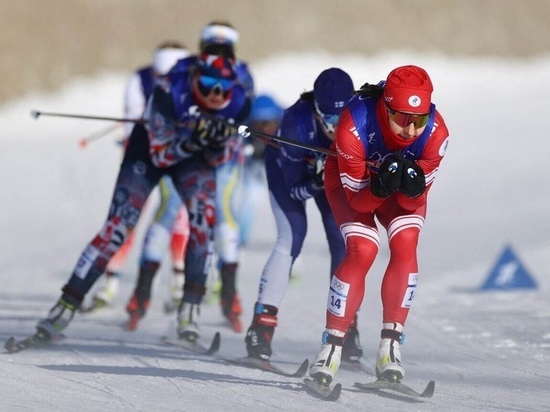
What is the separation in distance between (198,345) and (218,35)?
2613 mm

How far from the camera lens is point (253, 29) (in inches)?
1687

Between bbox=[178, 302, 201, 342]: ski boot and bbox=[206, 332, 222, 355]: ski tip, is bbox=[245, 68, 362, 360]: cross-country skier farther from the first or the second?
bbox=[178, 302, 201, 342]: ski boot

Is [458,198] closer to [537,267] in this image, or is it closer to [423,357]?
[537,267]

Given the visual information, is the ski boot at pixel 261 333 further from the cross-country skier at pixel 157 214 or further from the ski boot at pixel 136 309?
the cross-country skier at pixel 157 214

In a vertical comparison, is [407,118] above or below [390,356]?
Answer: above

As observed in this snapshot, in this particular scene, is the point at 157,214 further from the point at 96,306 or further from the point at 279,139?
the point at 279,139

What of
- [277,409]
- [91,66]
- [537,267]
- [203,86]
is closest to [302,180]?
[203,86]

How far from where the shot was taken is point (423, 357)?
853cm

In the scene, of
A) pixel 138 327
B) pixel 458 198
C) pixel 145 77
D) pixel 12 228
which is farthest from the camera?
pixel 458 198

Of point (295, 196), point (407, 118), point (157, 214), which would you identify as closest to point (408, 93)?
point (407, 118)

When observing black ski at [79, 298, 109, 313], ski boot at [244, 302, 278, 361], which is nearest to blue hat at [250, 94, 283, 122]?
black ski at [79, 298, 109, 313]

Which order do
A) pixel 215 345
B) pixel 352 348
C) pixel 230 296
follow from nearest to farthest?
1. pixel 352 348
2. pixel 215 345
3. pixel 230 296

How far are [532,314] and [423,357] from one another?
6.18 feet

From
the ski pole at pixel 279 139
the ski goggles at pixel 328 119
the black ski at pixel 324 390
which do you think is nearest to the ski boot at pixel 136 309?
the ski pole at pixel 279 139
